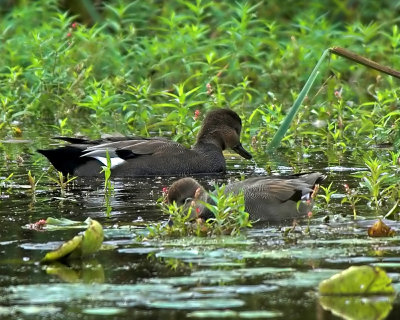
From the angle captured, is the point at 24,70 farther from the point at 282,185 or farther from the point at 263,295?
the point at 263,295

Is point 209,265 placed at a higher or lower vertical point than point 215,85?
lower

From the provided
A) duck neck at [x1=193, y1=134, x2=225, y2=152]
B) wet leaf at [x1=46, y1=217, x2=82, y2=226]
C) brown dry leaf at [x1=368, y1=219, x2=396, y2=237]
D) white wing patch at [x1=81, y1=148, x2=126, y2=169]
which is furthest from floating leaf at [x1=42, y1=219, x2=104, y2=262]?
duck neck at [x1=193, y1=134, x2=225, y2=152]

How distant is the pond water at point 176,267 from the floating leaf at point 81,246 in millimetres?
54

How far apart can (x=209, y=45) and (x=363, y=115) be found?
13.1 ft

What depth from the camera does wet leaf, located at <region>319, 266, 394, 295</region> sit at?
18.7 ft

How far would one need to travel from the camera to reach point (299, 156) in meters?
11.2

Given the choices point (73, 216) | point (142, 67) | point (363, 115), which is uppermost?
point (142, 67)

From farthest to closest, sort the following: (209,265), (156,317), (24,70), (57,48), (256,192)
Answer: (24,70), (57,48), (256,192), (209,265), (156,317)

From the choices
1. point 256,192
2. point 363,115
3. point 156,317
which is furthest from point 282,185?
point 363,115

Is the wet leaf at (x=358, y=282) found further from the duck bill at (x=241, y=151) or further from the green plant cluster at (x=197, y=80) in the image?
the duck bill at (x=241, y=151)

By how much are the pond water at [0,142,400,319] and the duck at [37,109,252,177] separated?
174 cm

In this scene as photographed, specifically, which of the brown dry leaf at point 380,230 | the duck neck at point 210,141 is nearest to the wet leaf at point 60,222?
the brown dry leaf at point 380,230

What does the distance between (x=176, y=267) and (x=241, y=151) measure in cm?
514

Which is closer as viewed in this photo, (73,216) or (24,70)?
(73,216)
